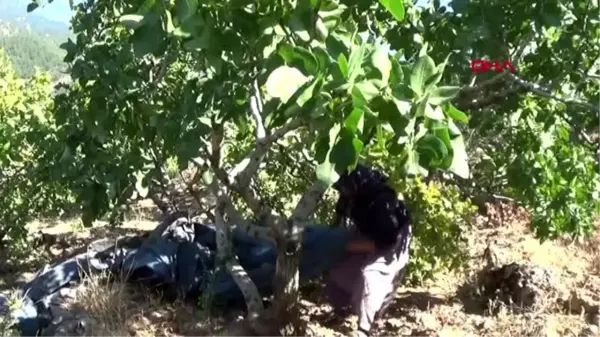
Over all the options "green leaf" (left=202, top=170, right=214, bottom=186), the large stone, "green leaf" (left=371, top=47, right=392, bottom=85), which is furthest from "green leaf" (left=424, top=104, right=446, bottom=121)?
the large stone

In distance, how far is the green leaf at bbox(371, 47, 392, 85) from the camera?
181 centimetres

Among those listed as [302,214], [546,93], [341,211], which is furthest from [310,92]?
[341,211]

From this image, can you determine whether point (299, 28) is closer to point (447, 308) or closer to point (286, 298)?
point (286, 298)

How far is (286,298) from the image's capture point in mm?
4168

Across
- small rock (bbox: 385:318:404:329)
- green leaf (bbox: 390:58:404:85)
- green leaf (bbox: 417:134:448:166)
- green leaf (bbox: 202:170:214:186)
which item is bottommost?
small rock (bbox: 385:318:404:329)

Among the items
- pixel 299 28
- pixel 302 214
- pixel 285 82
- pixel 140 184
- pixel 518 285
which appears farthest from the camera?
pixel 518 285

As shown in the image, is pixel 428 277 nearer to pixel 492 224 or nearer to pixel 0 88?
pixel 492 224

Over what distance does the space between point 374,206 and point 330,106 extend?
254cm

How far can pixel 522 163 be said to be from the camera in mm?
4203

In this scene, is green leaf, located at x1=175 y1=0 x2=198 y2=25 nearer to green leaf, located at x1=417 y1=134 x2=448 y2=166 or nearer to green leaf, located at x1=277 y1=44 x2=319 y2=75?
green leaf, located at x1=277 y1=44 x2=319 y2=75

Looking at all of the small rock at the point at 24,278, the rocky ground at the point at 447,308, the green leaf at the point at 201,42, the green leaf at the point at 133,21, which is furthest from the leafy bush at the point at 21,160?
the green leaf at the point at 201,42

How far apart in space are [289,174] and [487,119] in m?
1.47

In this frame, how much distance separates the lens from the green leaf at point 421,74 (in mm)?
1828

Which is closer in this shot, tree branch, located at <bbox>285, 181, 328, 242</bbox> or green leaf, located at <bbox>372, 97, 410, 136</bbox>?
green leaf, located at <bbox>372, 97, 410, 136</bbox>
